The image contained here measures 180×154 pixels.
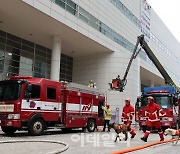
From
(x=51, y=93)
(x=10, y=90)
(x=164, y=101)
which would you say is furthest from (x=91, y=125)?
(x=10, y=90)

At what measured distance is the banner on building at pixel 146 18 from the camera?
152 feet

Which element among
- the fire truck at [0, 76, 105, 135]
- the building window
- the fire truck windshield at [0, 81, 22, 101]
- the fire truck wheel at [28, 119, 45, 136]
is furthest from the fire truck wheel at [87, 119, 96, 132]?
the fire truck windshield at [0, 81, 22, 101]

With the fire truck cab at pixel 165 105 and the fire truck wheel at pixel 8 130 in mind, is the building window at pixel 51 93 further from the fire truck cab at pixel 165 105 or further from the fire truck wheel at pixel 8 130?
the fire truck cab at pixel 165 105

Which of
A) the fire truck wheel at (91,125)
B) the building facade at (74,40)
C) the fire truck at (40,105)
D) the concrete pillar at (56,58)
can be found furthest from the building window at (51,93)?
the concrete pillar at (56,58)

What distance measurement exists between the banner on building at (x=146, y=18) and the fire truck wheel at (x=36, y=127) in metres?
34.9

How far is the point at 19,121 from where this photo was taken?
41.1ft

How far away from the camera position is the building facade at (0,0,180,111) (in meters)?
25.0

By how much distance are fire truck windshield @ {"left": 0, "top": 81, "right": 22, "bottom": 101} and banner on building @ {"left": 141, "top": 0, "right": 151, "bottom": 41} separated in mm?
35327

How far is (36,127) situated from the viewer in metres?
13.2

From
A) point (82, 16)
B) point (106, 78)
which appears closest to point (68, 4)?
point (82, 16)

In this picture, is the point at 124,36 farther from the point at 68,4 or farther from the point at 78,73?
the point at 68,4

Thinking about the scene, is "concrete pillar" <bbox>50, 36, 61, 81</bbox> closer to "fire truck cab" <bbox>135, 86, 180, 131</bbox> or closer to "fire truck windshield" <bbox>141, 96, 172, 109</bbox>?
"fire truck cab" <bbox>135, 86, 180, 131</bbox>

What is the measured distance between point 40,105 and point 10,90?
150 centimetres

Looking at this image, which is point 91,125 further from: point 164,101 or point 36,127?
point 164,101
